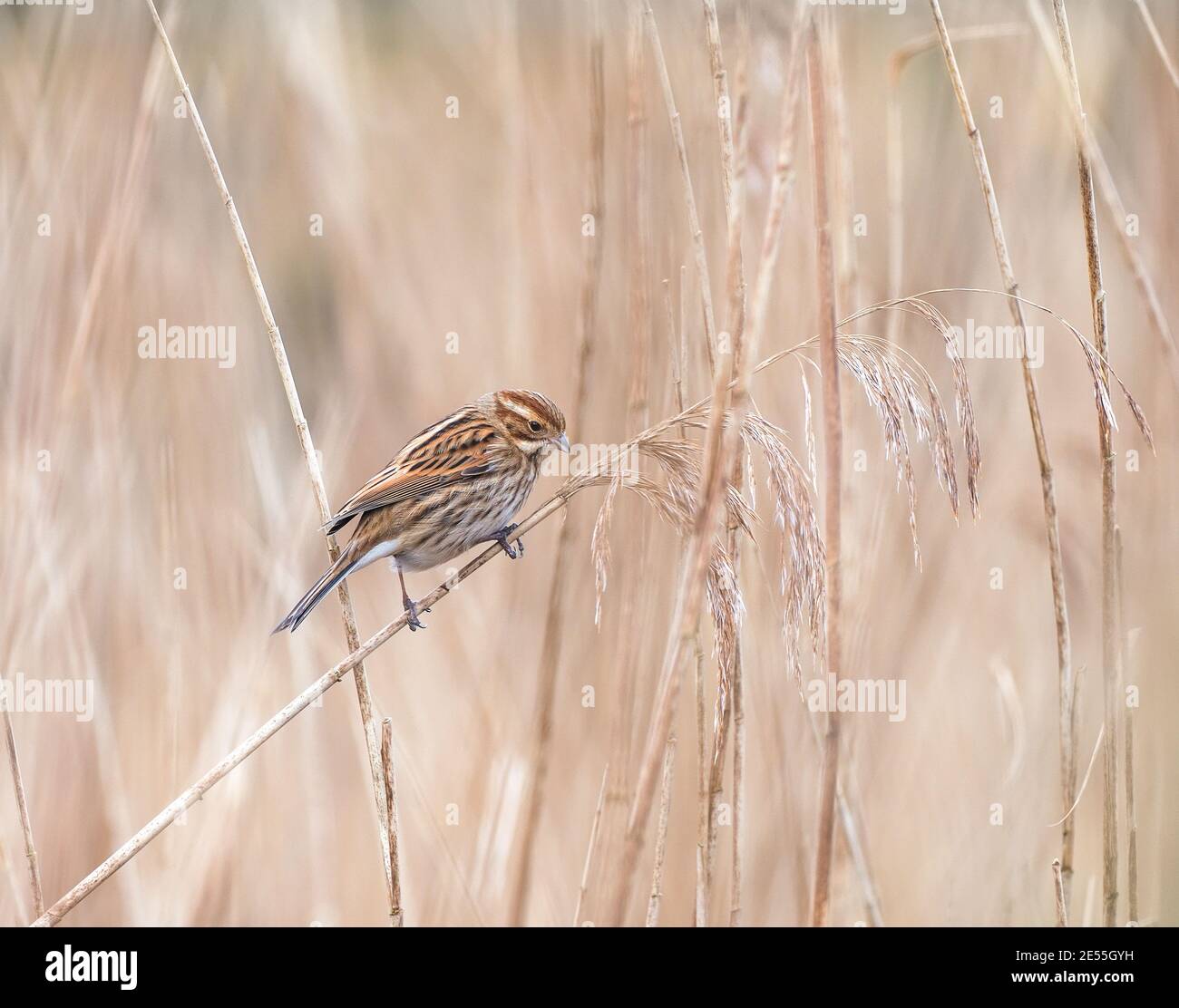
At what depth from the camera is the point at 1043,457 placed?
173cm

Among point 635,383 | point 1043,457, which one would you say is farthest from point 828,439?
point 635,383

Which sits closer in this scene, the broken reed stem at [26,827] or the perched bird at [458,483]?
the broken reed stem at [26,827]

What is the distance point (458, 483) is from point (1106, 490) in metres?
1.66

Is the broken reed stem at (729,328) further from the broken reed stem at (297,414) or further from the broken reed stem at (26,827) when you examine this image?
the broken reed stem at (26,827)


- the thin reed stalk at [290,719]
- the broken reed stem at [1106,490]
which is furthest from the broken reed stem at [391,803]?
the broken reed stem at [1106,490]

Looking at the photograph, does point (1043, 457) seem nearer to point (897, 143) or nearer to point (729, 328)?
point (729, 328)

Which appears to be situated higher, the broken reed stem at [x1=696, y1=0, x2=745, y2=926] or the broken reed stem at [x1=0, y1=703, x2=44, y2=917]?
the broken reed stem at [x1=696, y1=0, x2=745, y2=926]

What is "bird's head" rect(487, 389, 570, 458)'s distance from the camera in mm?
2834

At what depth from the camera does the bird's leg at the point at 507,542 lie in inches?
99.7

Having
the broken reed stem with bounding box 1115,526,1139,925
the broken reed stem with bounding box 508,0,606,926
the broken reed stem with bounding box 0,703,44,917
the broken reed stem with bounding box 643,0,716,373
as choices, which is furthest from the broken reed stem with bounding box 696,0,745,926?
the broken reed stem with bounding box 0,703,44,917

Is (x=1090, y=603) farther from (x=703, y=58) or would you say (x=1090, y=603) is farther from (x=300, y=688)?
(x=300, y=688)

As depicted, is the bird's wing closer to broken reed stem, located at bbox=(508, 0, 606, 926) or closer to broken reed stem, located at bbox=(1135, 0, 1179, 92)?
broken reed stem, located at bbox=(508, 0, 606, 926)

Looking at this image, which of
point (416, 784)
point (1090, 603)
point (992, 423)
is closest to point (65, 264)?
point (416, 784)

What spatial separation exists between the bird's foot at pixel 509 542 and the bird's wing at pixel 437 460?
21 cm
